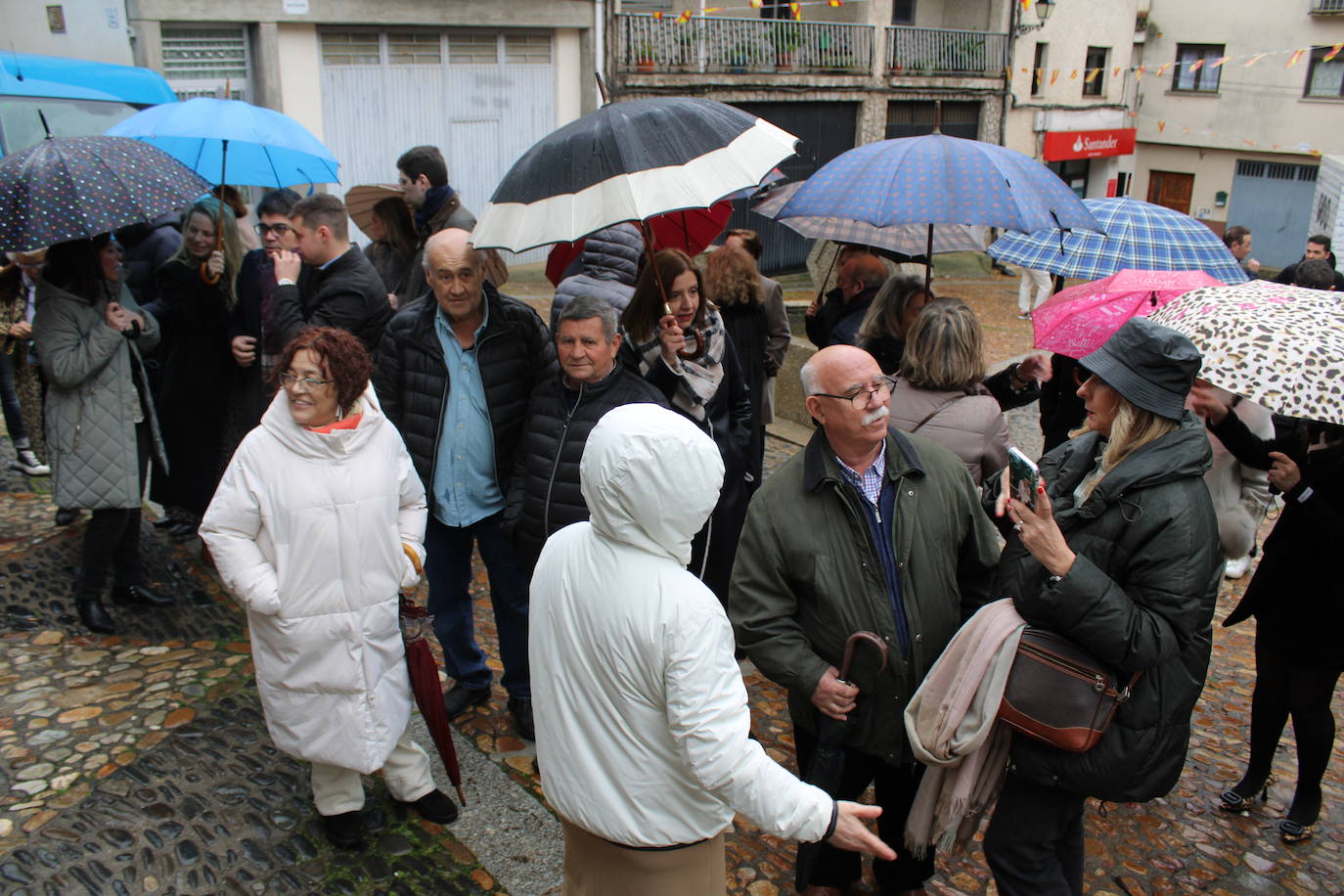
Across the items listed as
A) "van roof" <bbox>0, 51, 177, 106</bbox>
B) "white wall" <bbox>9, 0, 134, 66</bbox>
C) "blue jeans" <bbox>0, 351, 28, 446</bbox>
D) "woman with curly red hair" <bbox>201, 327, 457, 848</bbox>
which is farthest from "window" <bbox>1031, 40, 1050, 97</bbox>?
"woman with curly red hair" <bbox>201, 327, 457, 848</bbox>

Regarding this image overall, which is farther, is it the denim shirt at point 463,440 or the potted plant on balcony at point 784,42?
the potted plant on balcony at point 784,42

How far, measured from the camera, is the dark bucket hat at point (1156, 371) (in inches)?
107

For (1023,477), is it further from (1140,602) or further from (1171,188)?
(1171,188)

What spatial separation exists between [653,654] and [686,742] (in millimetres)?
199

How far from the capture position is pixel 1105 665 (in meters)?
2.70

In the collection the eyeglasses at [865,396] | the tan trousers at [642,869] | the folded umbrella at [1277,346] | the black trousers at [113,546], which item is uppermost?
the folded umbrella at [1277,346]

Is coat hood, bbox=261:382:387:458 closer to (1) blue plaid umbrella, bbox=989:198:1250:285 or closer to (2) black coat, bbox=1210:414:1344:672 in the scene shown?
(2) black coat, bbox=1210:414:1344:672

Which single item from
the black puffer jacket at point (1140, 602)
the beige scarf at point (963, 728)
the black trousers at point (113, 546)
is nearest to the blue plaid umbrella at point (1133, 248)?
the black puffer jacket at point (1140, 602)

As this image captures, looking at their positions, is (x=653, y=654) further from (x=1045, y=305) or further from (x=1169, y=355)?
(x=1045, y=305)

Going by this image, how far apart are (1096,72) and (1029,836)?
3080 centimetres

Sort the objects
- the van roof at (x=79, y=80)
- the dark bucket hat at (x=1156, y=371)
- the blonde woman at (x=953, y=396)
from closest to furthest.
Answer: the dark bucket hat at (x=1156, y=371), the blonde woman at (x=953, y=396), the van roof at (x=79, y=80)

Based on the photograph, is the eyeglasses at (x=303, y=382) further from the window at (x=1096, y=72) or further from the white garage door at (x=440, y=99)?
the window at (x=1096, y=72)

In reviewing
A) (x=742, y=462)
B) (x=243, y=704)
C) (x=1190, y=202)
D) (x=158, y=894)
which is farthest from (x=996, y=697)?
(x=1190, y=202)

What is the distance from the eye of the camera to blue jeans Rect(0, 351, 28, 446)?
6.66 meters
